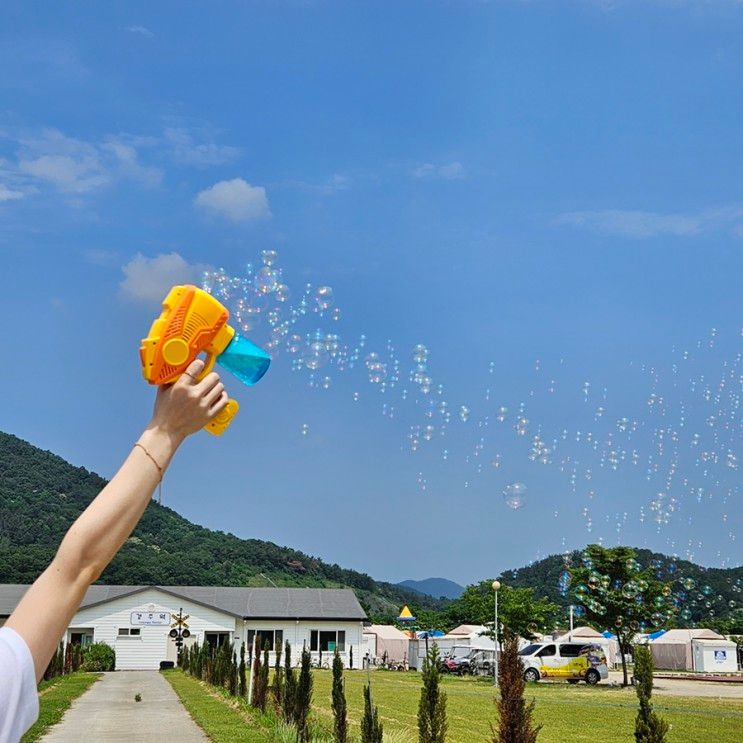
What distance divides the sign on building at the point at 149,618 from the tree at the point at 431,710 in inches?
1826

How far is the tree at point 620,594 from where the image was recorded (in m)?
40.9

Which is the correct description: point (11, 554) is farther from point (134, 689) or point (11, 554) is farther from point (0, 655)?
point (0, 655)

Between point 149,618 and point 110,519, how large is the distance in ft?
185

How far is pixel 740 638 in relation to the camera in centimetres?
6353

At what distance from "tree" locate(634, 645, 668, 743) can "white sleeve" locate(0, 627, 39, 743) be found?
7.93m

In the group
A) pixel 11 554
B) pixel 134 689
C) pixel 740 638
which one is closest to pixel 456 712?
pixel 134 689

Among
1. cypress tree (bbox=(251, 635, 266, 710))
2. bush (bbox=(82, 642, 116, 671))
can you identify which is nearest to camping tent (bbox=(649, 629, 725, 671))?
bush (bbox=(82, 642, 116, 671))

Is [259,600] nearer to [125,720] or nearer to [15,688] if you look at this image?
[125,720]

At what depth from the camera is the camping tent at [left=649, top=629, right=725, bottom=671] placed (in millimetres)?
67562

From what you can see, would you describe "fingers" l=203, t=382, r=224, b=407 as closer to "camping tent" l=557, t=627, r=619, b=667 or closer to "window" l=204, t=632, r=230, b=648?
"window" l=204, t=632, r=230, b=648

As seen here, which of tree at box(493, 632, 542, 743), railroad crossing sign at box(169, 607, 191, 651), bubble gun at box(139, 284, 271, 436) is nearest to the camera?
bubble gun at box(139, 284, 271, 436)

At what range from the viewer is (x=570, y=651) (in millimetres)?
43844

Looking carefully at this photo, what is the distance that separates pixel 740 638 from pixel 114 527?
69262mm

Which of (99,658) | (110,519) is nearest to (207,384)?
(110,519)
